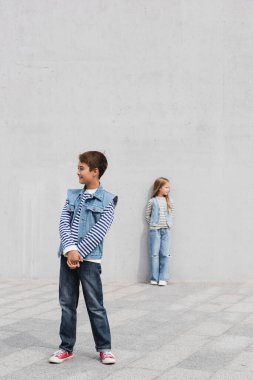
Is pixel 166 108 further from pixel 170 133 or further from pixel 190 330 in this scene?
pixel 190 330

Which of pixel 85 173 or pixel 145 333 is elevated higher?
pixel 85 173

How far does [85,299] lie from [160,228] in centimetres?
451

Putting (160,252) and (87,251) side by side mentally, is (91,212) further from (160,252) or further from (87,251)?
(160,252)

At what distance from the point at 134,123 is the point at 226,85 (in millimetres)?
1412

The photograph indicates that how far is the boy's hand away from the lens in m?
5.22

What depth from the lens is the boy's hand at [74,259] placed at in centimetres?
522

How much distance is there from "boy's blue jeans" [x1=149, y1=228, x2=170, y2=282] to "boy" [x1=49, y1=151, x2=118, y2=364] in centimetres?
438

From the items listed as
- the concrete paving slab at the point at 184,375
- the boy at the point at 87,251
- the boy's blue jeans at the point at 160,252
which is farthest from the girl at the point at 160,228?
the concrete paving slab at the point at 184,375

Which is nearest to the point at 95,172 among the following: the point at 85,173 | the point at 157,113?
the point at 85,173

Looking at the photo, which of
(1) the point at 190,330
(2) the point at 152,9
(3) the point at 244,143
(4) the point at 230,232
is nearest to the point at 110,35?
(2) the point at 152,9

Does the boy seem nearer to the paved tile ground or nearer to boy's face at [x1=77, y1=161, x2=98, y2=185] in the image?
boy's face at [x1=77, y1=161, x2=98, y2=185]

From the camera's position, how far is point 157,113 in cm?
995

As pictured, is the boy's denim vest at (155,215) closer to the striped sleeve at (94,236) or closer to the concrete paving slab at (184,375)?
the striped sleeve at (94,236)

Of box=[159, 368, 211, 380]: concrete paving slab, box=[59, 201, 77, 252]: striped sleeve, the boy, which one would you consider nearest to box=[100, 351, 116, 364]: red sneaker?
the boy
